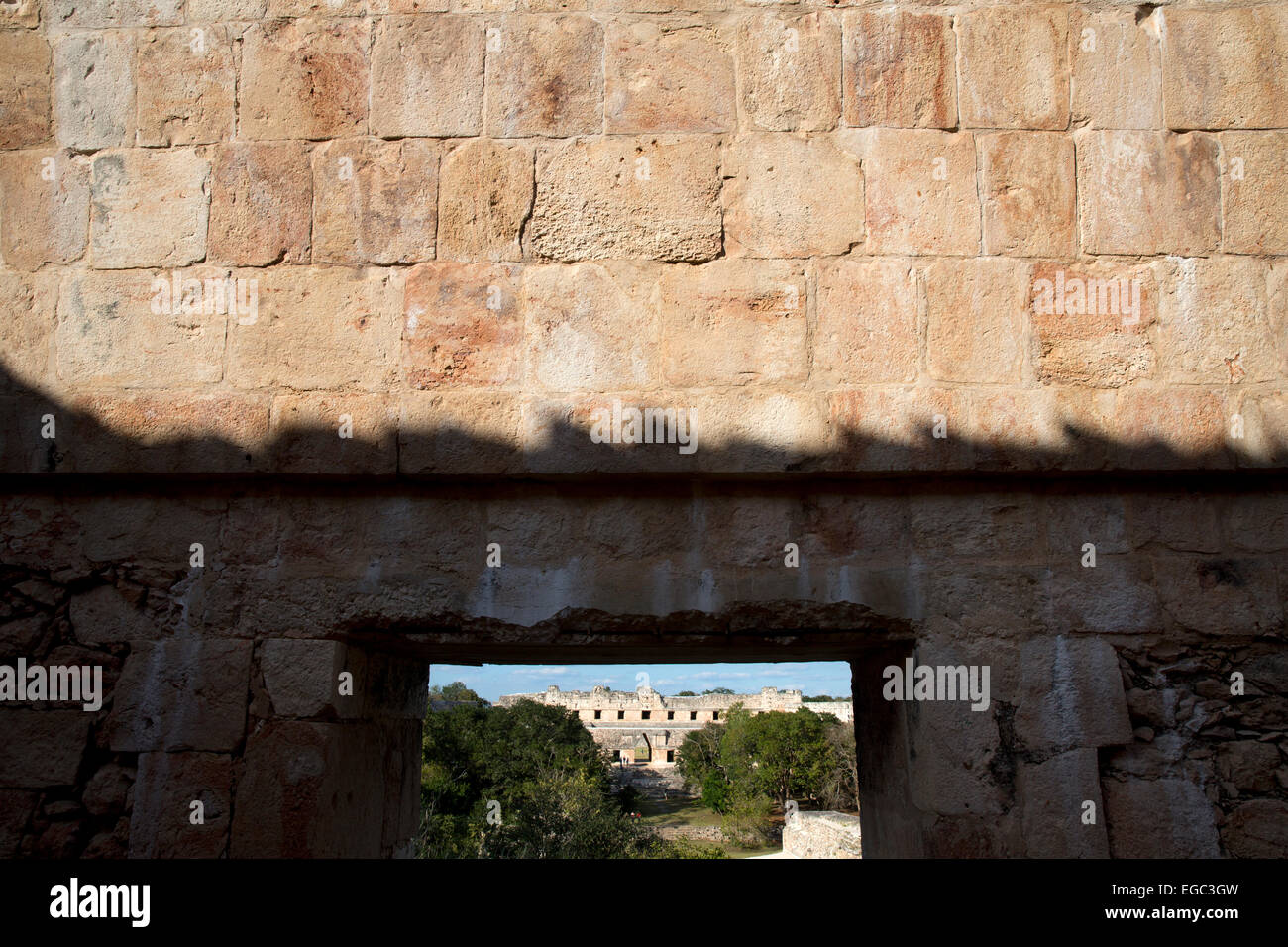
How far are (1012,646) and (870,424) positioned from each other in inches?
33.4

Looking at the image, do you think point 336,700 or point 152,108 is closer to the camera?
point 336,700

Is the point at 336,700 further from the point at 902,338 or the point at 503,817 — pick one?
the point at 503,817

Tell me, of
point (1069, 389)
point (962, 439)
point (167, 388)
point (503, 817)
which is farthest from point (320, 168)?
point (503, 817)

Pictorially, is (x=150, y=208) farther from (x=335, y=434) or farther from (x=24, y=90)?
(x=335, y=434)

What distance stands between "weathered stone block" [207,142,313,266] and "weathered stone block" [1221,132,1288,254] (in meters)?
3.19

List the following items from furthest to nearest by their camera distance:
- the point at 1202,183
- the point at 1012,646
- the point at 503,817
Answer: the point at 503,817
the point at 1202,183
the point at 1012,646

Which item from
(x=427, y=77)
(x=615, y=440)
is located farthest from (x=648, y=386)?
(x=427, y=77)

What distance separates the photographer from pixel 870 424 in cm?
292

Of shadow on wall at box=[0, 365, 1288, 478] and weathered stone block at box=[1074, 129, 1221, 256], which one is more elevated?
weathered stone block at box=[1074, 129, 1221, 256]

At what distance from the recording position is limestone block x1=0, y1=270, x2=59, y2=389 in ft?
10.1

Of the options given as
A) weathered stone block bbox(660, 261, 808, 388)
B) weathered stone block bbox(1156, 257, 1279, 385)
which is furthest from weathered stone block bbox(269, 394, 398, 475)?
weathered stone block bbox(1156, 257, 1279, 385)

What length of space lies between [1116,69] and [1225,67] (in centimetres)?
39

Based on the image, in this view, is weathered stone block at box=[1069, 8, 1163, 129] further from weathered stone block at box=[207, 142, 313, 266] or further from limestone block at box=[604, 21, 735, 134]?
weathered stone block at box=[207, 142, 313, 266]

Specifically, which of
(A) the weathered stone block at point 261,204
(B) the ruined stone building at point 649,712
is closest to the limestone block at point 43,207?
(A) the weathered stone block at point 261,204
